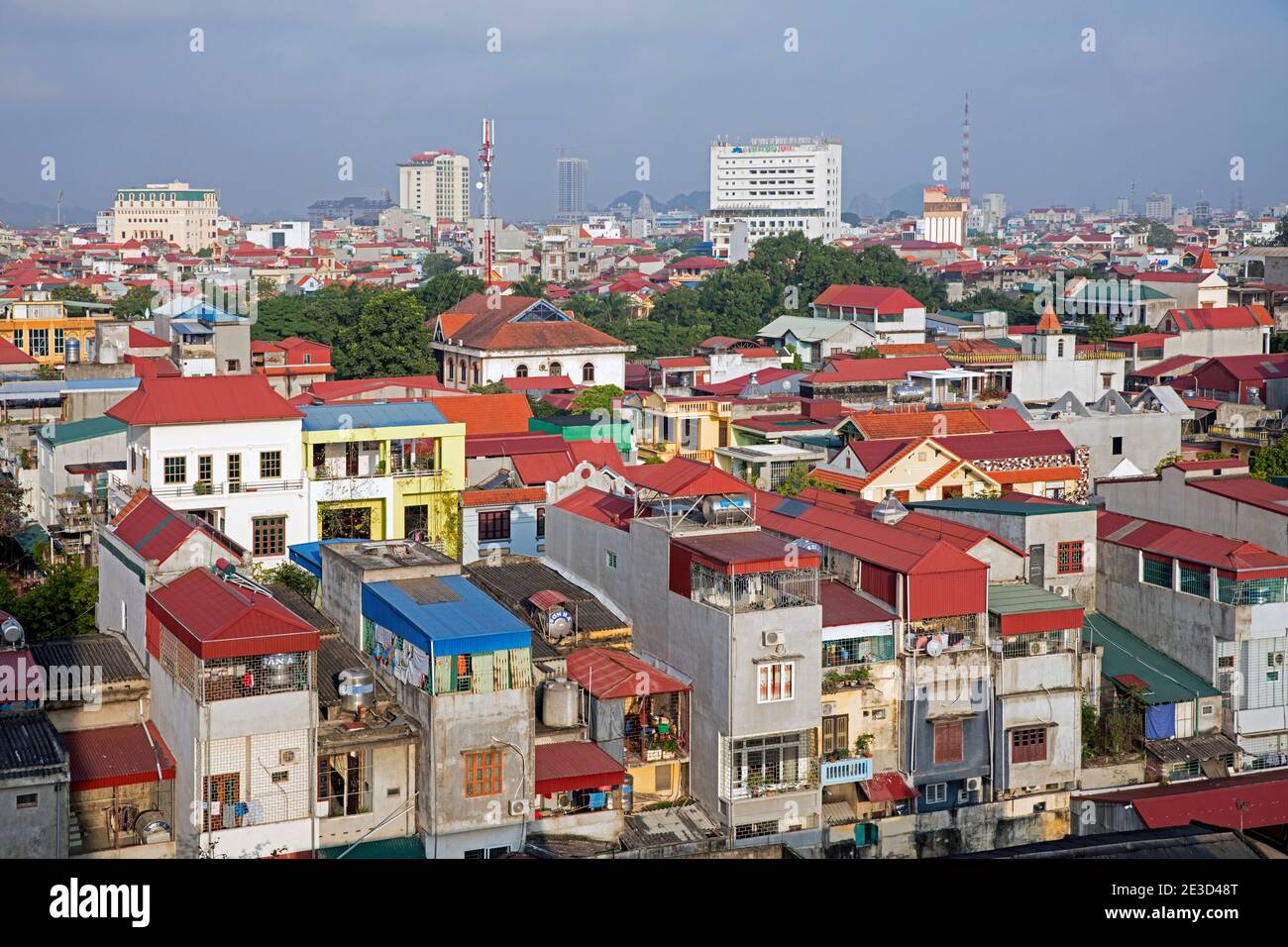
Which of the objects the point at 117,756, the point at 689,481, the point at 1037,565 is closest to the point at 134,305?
the point at 689,481

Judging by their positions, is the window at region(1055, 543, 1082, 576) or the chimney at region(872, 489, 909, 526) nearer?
the chimney at region(872, 489, 909, 526)

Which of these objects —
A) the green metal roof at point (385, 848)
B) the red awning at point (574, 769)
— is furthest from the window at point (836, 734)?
the green metal roof at point (385, 848)

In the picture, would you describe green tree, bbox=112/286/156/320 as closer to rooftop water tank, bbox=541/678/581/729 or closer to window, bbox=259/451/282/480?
window, bbox=259/451/282/480

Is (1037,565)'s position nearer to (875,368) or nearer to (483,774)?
(483,774)

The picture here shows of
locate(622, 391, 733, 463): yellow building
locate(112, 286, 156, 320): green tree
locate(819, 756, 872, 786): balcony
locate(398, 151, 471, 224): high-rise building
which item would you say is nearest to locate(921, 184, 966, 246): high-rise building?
locate(398, 151, 471, 224): high-rise building

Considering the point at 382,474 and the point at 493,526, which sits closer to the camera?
the point at 382,474

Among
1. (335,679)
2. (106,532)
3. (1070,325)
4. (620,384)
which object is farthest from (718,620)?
(1070,325)
